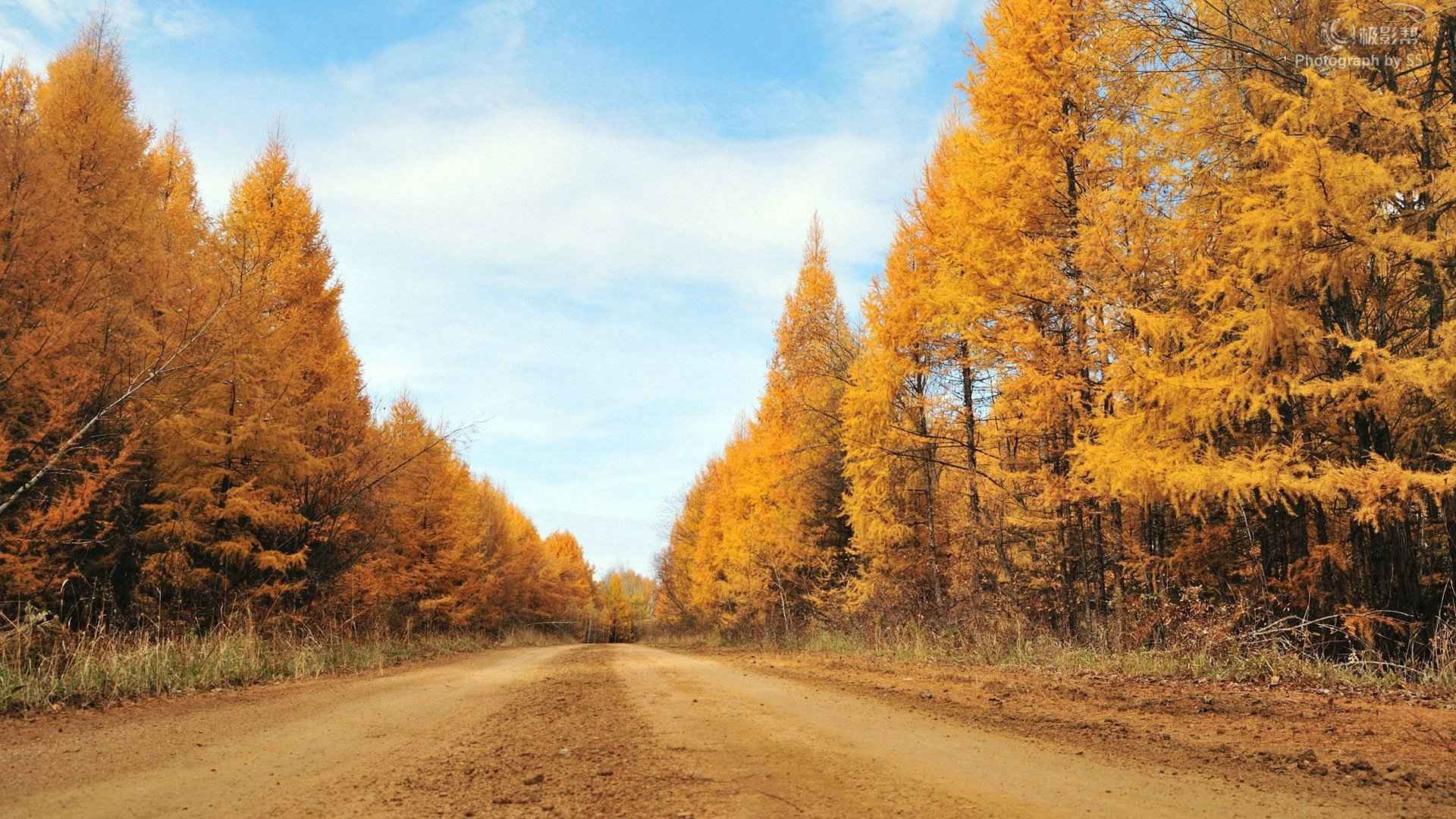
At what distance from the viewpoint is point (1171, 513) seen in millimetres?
12227

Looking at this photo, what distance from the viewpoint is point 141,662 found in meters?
8.76

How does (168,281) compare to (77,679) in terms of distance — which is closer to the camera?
(77,679)

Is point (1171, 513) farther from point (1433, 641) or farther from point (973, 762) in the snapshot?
point (973, 762)

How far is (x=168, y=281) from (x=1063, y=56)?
14.3m

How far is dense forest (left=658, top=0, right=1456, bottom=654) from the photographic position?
7.93 m

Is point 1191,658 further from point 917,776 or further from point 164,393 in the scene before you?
point 164,393

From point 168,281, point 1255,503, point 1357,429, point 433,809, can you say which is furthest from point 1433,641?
point 168,281

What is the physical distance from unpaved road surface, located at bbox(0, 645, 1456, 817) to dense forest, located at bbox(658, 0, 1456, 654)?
505cm

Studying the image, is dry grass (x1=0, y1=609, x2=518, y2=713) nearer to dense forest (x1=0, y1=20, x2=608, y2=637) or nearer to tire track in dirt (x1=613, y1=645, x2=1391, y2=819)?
dense forest (x1=0, y1=20, x2=608, y2=637)

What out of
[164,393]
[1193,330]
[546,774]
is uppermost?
[1193,330]

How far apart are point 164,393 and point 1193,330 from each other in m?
14.9
